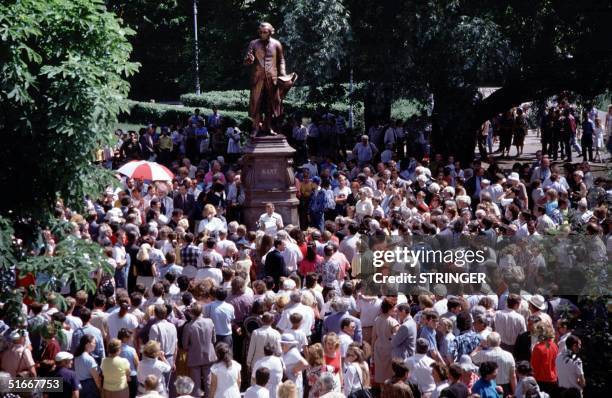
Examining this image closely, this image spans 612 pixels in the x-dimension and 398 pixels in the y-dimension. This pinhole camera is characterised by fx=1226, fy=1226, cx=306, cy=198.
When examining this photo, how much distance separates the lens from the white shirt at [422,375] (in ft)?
42.8

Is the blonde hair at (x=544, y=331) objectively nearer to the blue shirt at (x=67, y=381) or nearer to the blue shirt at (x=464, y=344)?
the blue shirt at (x=464, y=344)

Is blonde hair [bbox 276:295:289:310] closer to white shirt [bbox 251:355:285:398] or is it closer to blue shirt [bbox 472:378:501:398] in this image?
white shirt [bbox 251:355:285:398]

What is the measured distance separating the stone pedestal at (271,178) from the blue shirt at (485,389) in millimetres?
10791

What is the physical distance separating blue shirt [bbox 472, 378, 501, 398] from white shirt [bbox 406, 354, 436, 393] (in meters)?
0.81

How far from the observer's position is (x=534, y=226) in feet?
61.8

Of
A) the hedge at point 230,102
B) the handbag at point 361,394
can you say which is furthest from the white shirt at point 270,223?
the hedge at point 230,102

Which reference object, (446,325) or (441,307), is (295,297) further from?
(446,325)

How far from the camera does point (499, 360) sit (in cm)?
1326

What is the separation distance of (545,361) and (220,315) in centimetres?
398

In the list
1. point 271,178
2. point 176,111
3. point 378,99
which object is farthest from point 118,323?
point 176,111

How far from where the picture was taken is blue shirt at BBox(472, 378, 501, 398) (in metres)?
12.2

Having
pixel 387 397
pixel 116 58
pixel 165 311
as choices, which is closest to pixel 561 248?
pixel 387 397

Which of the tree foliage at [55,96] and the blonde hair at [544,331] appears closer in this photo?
the tree foliage at [55,96]

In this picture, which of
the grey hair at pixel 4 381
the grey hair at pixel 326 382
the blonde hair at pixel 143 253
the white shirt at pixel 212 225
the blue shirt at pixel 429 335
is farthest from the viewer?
the white shirt at pixel 212 225
